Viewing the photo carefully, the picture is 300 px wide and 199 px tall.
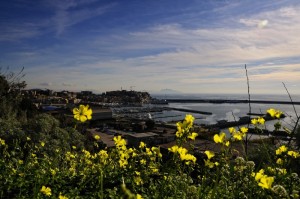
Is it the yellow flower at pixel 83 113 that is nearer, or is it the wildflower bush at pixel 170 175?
the yellow flower at pixel 83 113

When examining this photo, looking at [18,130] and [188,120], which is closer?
[188,120]

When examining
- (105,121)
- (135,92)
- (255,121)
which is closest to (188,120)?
(255,121)

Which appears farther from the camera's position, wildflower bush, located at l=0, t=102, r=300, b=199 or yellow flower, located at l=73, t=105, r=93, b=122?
wildflower bush, located at l=0, t=102, r=300, b=199

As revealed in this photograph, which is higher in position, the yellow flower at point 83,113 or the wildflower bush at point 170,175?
the yellow flower at point 83,113

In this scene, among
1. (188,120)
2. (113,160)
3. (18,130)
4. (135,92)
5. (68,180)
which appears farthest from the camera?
(135,92)

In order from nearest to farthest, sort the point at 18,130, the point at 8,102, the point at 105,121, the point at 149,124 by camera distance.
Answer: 1. the point at 18,130
2. the point at 8,102
3. the point at 149,124
4. the point at 105,121

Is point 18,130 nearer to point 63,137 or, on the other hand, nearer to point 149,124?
point 63,137

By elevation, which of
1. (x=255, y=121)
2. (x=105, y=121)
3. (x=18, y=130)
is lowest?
(x=105, y=121)

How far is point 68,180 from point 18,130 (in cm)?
Result: 469

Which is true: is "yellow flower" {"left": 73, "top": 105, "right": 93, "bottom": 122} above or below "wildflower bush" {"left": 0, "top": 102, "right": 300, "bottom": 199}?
above

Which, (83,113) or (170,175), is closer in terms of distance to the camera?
(83,113)

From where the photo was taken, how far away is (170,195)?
2.77 metres

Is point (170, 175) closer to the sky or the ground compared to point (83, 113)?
closer to the ground

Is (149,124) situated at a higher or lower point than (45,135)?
lower
